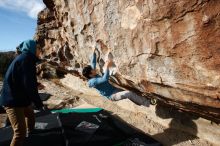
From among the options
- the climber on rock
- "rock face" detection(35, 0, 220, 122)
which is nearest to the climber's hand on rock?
"rock face" detection(35, 0, 220, 122)

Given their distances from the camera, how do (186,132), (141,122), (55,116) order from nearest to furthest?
(186,132) → (55,116) → (141,122)

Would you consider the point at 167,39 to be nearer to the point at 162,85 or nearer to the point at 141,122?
the point at 162,85

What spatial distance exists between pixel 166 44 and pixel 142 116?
338 centimetres

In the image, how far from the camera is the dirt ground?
5.25 meters

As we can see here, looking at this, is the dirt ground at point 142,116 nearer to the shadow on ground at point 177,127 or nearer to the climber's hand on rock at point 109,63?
the shadow on ground at point 177,127

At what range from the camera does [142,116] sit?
21.9 ft

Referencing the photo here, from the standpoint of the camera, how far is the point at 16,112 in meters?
4.02

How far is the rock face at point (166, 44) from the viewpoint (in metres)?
3.09

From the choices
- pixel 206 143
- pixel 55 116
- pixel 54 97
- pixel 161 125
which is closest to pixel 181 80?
pixel 206 143

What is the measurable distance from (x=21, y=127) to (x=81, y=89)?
247 inches

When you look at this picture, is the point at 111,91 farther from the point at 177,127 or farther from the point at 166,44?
the point at 166,44

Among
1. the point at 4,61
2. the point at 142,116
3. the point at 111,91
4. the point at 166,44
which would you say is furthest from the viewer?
the point at 4,61

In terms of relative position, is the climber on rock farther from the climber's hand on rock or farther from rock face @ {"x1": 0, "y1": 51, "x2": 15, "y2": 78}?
rock face @ {"x1": 0, "y1": 51, "x2": 15, "y2": 78}

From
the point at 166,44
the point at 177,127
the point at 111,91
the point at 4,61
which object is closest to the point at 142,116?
the point at 177,127
